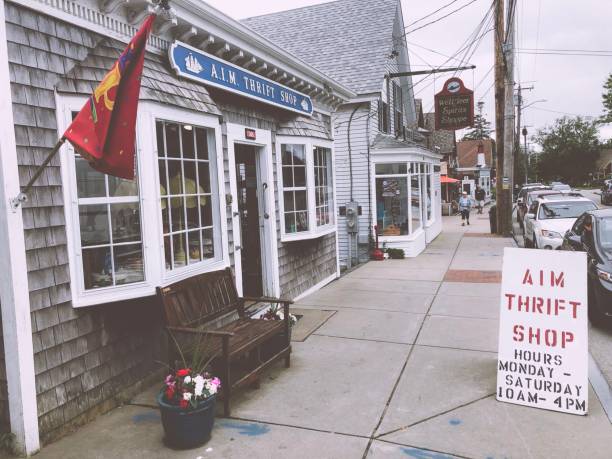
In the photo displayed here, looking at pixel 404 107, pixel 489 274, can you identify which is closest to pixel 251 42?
pixel 489 274

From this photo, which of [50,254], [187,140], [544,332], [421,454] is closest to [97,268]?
[50,254]

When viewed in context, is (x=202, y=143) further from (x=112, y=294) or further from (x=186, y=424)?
(x=186, y=424)

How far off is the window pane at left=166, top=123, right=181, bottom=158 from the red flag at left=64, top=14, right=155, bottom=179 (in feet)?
5.91

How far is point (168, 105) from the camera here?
489 centimetres

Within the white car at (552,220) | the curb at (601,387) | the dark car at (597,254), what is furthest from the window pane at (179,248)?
the white car at (552,220)

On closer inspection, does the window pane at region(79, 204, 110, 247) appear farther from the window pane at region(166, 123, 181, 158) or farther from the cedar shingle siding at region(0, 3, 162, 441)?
the window pane at region(166, 123, 181, 158)

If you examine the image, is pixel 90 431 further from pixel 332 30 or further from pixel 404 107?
pixel 404 107

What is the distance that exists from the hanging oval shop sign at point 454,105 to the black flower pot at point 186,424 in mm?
12624

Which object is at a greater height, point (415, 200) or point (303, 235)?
point (415, 200)

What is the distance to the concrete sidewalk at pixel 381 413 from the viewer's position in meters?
3.67

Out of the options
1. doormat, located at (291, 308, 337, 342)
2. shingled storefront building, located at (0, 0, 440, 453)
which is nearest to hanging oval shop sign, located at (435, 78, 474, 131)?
shingled storefront building, located at (0, 0, 440, 453)

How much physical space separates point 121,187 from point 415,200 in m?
11.7

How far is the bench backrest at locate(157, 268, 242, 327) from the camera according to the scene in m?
4.51

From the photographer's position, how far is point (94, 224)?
4.40 meters
